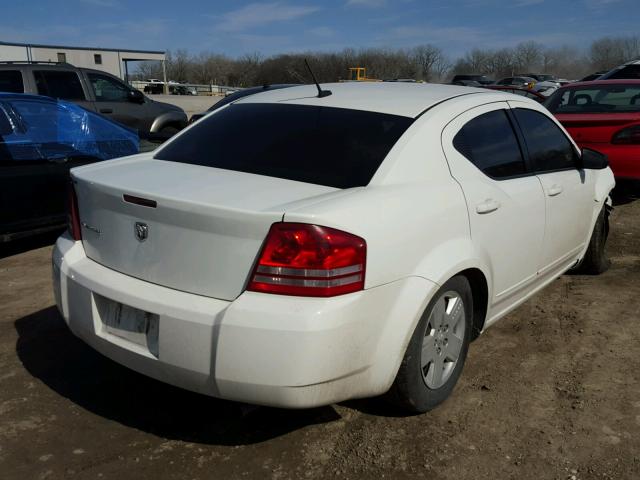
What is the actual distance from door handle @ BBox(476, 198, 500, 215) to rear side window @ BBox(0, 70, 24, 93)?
324 inches

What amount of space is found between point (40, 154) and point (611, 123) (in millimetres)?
6116

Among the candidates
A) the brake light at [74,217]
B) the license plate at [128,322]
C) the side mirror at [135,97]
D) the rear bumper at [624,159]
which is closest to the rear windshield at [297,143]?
the brake light at [74,217]

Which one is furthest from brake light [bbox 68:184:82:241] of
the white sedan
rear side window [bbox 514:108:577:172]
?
rear side window [bbox 514:108:577:172]

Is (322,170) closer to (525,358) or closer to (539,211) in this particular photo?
(539,211)

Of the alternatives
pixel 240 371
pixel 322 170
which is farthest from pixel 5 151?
pixel 240 371

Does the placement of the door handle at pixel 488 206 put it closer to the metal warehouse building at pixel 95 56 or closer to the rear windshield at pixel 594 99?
the rear windshield at pixel 594 99

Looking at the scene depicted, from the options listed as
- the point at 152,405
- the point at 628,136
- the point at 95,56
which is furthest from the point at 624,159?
the point at 95,56

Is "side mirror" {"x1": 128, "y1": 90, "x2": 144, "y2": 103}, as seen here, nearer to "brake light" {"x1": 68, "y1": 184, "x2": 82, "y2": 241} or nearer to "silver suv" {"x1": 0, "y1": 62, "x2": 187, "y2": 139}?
"silver suv" {"x1": 0, "y1": 62, "x2": 187, "y2": 139}

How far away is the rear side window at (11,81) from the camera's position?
9.06 metres

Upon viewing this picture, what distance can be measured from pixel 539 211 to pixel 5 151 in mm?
4384

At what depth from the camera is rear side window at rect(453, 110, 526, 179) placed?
125 inches

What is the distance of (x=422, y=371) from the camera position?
2803mm

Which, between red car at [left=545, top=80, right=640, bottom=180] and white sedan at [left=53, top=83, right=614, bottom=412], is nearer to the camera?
white sedan at [left=53, top=83, right=614, bottom=412]

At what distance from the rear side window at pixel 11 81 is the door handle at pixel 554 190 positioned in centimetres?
813
